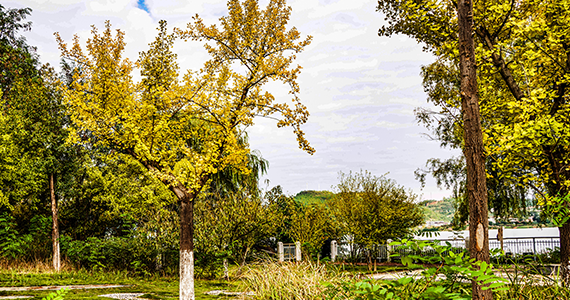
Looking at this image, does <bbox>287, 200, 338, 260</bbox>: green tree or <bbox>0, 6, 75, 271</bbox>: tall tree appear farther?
<bbox>287, 200, 338, 260</bbox>: green tree

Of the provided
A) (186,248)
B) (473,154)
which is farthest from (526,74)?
(186,248)

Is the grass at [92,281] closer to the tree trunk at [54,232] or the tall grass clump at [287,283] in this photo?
the tree trunk at [54,232]

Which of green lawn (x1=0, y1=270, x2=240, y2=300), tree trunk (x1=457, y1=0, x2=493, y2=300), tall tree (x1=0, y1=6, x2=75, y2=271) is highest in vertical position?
tall tree (x1=0, y1=6, x2=75, y2=271)

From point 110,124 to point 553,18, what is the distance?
997 centimetres

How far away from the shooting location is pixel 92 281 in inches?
496

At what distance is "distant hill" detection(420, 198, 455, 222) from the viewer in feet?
59.3

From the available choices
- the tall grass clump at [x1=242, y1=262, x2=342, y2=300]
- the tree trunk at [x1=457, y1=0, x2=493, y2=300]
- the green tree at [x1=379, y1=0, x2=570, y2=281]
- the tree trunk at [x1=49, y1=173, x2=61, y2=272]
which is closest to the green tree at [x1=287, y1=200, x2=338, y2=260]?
the green tree at [x1=379, y1=0, x2=570, y2=281]

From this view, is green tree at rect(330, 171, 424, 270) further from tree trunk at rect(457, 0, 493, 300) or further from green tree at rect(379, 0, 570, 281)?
tree trunk at rect(457, 0, 493, 300)

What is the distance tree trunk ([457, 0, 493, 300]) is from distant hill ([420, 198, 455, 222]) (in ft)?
47.7

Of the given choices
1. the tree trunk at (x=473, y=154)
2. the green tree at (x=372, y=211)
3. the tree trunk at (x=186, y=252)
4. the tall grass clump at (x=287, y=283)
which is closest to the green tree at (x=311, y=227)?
the green tree at (x=372, y=211)

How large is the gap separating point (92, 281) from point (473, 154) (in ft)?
42.6

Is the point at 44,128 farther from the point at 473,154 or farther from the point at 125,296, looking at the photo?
the point at 473,154

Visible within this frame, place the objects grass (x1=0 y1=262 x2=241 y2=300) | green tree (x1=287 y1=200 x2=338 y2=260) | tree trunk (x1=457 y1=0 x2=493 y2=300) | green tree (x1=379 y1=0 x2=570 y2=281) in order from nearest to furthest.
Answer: tree trunk (x1=457 y1=0 x2=493 y2=300) → green tree (x1=379 y1=0 x2=570 y2=281) → grass (x1=0 y1=262 x2=241 y2=300) → green tree (x1=287 y1=200 x2=338 y2=260)

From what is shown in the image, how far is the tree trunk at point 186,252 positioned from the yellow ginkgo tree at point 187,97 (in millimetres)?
22
